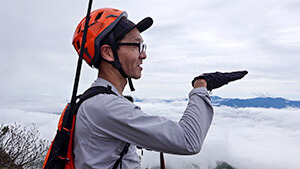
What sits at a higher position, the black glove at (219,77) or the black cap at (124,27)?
the black cap at (124,27)

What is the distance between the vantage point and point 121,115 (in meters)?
2.23

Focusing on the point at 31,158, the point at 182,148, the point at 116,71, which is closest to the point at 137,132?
the point at 182,148

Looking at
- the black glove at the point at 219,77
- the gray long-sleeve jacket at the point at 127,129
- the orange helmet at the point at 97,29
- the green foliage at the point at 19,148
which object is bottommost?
the green foliage at the point at 19,148

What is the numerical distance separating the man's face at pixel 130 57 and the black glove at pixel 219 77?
625mm

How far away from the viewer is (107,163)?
2.44m

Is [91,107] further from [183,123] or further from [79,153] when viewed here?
[183,123]

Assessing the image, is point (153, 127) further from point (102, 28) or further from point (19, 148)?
point (19, 148)

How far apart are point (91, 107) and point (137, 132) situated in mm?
463

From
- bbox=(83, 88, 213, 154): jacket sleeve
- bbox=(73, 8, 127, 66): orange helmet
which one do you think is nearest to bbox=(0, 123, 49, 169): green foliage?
bbox=(73, 8, 127, 66): orange helmet

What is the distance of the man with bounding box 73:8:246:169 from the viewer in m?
2.21

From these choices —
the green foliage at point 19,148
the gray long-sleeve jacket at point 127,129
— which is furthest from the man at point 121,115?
the green foliage at point 19,148

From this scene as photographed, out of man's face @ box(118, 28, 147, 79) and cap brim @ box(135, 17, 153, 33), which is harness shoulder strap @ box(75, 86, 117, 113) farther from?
cap brim @ box(135, 17, 153, 33)

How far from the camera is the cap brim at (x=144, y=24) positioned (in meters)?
3.02

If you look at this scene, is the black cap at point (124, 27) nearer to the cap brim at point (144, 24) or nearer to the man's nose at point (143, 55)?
the cap brim at point (144, 24)
